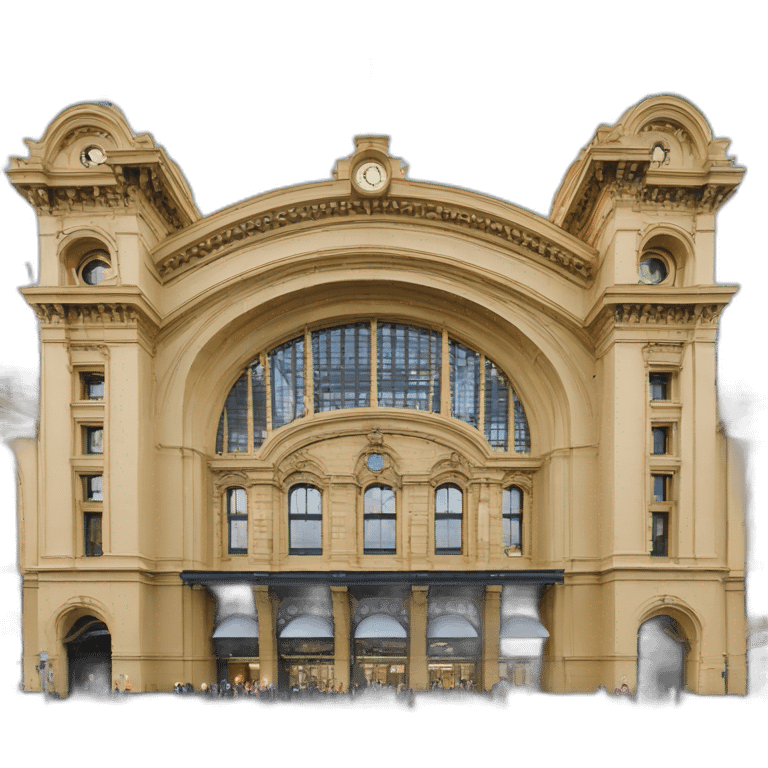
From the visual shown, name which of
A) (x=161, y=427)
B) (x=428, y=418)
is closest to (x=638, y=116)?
(x=428, y=418)


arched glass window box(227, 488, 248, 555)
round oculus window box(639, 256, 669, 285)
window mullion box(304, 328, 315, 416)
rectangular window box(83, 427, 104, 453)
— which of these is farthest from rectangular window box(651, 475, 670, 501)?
rectangular window box(83, 427, 104, 453)

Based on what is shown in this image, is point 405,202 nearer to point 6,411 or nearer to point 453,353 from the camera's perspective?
point 453,353

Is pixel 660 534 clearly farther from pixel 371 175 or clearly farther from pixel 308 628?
pixel 371 175

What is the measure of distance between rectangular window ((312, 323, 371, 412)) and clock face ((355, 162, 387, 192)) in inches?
227

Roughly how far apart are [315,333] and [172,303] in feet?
19.3

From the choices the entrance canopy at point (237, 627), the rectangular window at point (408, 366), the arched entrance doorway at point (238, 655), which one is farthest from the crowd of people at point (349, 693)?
the rectangular window at point (408, 366)

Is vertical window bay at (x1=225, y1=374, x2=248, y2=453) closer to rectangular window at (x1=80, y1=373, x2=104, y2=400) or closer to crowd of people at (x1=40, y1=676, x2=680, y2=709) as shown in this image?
rectangular window at (x1=80, y1=373, x2=104, y2=400)

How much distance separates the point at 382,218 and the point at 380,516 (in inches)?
457

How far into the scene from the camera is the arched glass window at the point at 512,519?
36.2 meters

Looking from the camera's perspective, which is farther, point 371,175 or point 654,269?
point 371,175

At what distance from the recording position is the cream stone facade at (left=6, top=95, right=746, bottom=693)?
31.9 meters

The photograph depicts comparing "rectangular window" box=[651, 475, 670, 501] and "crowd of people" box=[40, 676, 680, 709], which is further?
"rectangular window" box=[651, 475, 670, 501]

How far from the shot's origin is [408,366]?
121 ft

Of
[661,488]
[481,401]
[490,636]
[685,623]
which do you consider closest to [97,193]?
[481,401]
